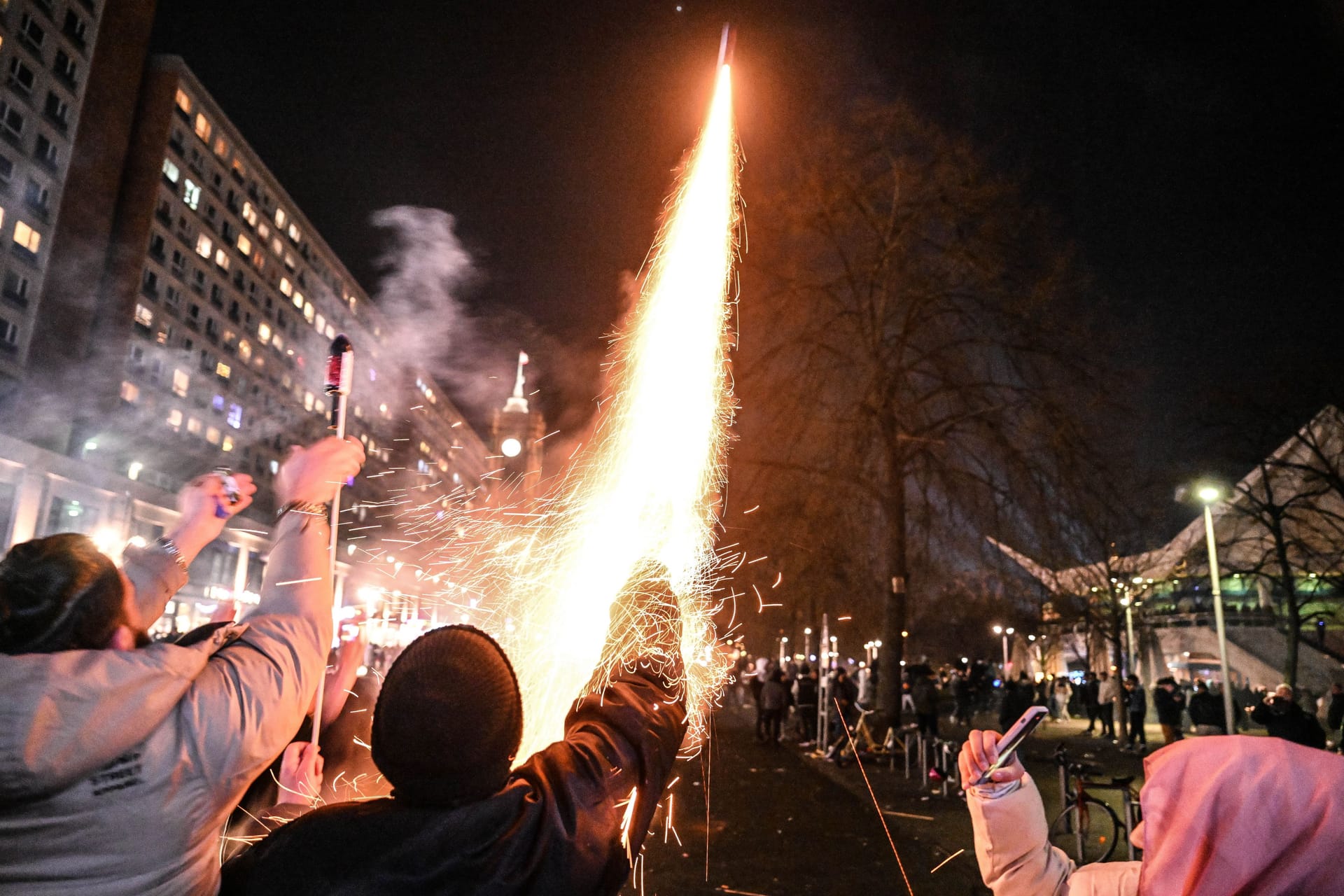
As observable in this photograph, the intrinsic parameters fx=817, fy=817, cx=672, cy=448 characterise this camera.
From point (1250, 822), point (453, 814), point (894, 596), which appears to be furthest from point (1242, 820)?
point (894, 596)

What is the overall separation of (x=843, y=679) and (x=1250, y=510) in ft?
55.9

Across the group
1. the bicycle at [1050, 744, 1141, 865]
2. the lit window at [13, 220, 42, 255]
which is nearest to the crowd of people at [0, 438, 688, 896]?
the bicycle at [1050, 744, 1141, 865]

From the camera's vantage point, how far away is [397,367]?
72.8 meters

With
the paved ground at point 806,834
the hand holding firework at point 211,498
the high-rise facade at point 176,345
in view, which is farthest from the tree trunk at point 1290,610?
the high-rise facade at point 176,345

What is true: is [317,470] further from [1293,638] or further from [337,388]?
[1293,638]

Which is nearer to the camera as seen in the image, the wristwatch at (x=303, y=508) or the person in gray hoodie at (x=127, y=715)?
the person in gray hoodie at (x=127, y=715)

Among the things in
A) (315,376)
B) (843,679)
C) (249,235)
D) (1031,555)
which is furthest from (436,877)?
(315,376)

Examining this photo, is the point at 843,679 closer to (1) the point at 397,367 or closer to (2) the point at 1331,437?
(2) the point at 1331,437

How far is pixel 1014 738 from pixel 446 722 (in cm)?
149

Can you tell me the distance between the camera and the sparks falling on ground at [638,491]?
7418 mm

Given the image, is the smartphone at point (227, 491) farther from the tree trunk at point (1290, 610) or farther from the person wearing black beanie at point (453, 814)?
the tree trunk at point (1290, 610)

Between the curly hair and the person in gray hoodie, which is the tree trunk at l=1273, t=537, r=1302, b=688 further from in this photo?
the curly hair

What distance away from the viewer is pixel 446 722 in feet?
5.32

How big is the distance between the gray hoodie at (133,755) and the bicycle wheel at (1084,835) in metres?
9.20
